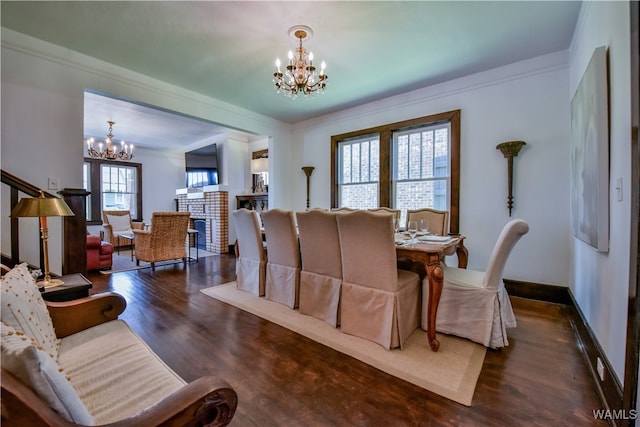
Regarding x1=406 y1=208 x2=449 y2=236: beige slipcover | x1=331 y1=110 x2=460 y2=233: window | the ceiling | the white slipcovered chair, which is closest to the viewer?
the white slipcovered chair

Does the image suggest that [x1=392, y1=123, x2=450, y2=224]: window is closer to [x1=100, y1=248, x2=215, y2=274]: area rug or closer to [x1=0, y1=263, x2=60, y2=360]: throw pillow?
[x1=0, y1=263, x2=60, y2=360]: throw pillow

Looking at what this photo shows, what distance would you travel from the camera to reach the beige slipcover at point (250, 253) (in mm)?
3152

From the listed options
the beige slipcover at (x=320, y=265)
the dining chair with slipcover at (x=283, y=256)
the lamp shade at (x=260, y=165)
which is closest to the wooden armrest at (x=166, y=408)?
the beige slipcover at (x=320, y=265)

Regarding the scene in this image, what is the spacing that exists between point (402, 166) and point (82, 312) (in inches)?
162

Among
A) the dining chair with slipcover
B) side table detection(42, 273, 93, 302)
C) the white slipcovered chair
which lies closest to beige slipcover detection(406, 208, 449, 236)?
the white slipcovered chair

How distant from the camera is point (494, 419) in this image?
139 cm

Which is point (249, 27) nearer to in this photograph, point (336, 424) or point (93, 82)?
point (93, 82)

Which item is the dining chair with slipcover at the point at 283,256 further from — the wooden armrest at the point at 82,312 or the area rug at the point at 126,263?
the area rug at the point at 126,263

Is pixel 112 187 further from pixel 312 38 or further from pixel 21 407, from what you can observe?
pixel 21 407

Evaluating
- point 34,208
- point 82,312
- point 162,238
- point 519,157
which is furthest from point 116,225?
point 519,157

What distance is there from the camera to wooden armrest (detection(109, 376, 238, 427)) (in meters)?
0.71

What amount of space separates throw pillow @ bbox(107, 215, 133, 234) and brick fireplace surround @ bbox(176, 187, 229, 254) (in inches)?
60.0

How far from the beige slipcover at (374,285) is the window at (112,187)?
24.0 ft

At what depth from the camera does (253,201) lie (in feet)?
21.4
